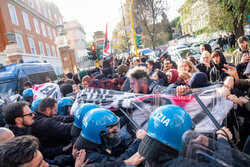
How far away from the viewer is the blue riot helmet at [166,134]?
1352mm

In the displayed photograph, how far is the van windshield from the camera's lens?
7118 millimetres

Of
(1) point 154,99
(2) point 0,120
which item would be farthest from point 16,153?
(2) point 0,120

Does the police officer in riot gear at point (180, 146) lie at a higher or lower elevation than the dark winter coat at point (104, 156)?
higher

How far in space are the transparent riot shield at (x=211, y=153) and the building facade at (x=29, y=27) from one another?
63.0ft

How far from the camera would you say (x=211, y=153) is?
111 centimetres

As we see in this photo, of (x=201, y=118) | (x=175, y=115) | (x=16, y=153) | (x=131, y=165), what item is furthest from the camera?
(x=201, y=118)

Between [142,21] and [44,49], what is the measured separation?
682 inches

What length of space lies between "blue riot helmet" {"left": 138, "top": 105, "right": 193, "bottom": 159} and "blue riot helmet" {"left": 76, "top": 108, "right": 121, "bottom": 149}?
0.52 m

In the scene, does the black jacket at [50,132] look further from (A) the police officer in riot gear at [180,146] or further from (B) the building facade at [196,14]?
(B) the building facade at [196,14]

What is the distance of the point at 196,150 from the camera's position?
1.15 m

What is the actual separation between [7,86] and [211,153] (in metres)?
8.33

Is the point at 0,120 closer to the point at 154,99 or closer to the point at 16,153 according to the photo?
the point at 16,153

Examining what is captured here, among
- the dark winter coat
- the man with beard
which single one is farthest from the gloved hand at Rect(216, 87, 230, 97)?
the man with beard

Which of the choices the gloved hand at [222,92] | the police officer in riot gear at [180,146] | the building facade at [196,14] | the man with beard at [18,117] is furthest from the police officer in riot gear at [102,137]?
the building facade at [196,14]
